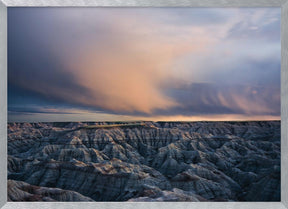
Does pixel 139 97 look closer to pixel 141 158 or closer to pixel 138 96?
pixel 138 96

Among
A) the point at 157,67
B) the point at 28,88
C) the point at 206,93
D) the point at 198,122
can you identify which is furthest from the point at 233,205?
the point at 28,88

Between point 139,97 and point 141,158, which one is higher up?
point 139,97

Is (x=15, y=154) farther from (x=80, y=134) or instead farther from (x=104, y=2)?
(x=104, y=2)

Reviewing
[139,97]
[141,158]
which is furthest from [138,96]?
[141,158]
